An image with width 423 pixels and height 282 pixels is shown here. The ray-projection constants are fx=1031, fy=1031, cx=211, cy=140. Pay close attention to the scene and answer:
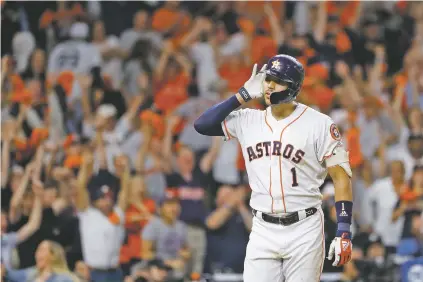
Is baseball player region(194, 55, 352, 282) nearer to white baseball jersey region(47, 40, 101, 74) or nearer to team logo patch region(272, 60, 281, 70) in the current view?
team logo patch region(272, 60, 281, 70)

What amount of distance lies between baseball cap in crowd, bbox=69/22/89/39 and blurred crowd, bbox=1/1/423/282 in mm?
21

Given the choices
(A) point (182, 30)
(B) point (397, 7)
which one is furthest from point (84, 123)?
(B) point (397, 7)

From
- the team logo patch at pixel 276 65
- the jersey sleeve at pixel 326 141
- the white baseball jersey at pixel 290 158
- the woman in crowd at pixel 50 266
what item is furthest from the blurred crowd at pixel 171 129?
the team logo patch at pixel 276 65

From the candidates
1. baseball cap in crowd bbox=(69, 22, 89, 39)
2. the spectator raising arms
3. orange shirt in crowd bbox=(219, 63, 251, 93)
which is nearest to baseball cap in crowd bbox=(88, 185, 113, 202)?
the spectator raising arms

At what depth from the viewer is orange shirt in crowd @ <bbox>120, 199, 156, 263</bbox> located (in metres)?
10.3

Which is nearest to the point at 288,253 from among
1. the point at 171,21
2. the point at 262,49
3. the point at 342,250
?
the point at 342,250

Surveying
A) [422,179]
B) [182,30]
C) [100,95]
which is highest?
[182,30]

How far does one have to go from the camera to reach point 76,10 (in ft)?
42.2

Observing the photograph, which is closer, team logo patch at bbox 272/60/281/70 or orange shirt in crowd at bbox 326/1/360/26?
team logo patch at bbox 272/60/281/70

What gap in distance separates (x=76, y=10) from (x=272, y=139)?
6.85m

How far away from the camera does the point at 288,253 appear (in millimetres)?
6457

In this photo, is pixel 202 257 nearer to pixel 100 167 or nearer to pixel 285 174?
pixel 100 167

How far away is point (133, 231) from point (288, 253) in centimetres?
433

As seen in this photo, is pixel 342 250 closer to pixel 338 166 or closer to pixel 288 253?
pixel 288 253
